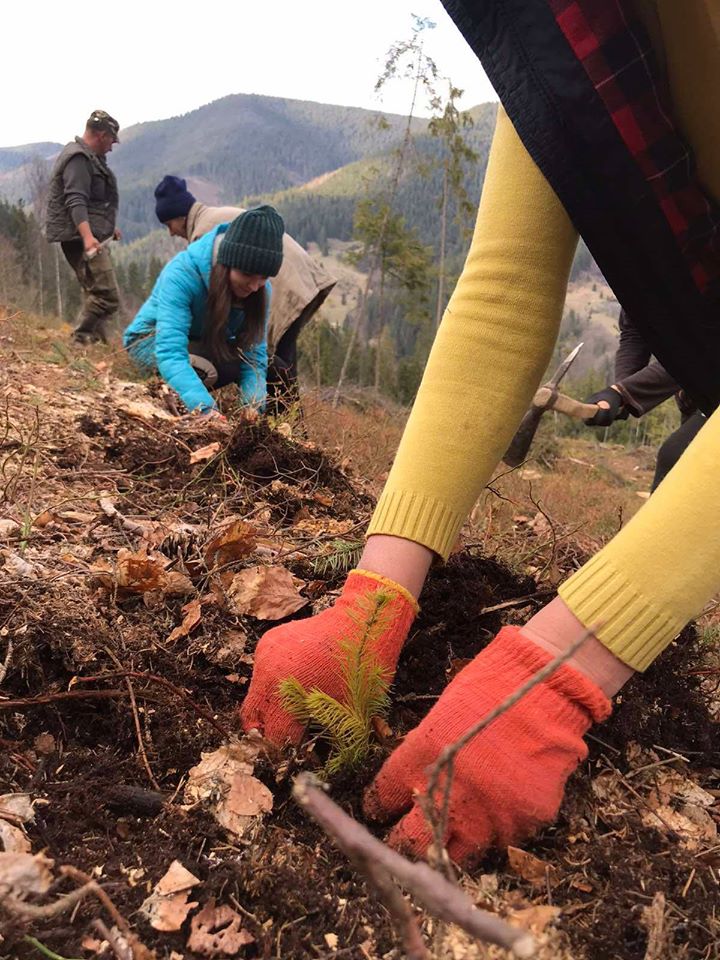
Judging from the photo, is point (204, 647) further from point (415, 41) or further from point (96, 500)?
point (415, 41)

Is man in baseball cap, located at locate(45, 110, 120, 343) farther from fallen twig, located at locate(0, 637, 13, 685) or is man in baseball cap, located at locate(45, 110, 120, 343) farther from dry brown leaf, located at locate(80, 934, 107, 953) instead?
dry brown leaf, located at locate(80, 934, 107, 953)

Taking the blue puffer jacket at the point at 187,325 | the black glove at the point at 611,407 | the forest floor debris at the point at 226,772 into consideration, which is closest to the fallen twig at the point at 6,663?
the forest floor debris at the point at 226,772

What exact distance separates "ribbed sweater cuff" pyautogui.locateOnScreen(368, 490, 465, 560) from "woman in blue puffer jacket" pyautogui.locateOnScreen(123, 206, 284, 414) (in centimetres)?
284

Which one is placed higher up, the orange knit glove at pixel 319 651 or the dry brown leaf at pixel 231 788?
the orange knit glove at pixel 319 651

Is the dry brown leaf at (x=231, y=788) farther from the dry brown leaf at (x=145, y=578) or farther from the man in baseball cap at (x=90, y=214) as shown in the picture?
the man in baseball cap at (x=90, y=214)

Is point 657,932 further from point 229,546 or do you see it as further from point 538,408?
point 538,408

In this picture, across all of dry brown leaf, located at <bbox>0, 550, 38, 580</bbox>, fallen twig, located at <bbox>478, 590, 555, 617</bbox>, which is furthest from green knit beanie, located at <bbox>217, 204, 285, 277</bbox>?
fallen twig, located at <bbox>478, 590, 555, 617</bbox>

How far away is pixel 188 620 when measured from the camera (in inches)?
57.6

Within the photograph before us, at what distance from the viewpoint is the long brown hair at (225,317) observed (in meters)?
4.55

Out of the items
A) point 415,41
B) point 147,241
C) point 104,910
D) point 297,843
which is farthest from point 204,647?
point 147,241

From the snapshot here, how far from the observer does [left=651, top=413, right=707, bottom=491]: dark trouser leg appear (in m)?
3.69

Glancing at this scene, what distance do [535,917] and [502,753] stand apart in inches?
7.7

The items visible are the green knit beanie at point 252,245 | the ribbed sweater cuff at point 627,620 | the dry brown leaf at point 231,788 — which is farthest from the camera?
the green knit beanie at point 252,245

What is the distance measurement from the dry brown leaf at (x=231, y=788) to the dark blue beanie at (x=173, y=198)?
5.71m
